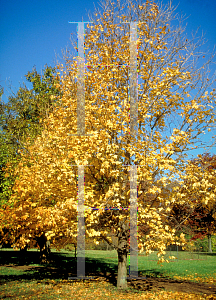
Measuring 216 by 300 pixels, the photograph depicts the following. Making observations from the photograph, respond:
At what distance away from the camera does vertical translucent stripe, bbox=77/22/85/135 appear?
623 cm

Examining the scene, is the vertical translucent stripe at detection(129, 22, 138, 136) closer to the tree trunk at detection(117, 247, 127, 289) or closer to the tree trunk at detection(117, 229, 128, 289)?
the tree trunk at detection(117, 229, 128, 289)

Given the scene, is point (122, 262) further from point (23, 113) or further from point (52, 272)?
point (23, 113)

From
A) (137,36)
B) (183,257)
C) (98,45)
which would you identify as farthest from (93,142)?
(183,257)

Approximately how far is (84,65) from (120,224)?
4802 mm

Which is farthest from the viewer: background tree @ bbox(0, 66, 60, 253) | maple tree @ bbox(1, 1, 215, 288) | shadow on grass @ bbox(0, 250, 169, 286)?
background tree @ bbox(0, 66, 60, 253)

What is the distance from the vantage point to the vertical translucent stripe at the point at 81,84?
6.23 m

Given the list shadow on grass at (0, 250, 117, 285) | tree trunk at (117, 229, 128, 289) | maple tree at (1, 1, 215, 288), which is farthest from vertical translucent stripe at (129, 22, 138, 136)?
shadow on grass at (0, 250, 117, 285)

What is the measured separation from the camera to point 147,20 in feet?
24.0

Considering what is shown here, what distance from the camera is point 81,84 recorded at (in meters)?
7.05

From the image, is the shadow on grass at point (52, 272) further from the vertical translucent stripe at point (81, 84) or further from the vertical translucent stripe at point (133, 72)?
the vertical translucent stripe at point (133, 72)

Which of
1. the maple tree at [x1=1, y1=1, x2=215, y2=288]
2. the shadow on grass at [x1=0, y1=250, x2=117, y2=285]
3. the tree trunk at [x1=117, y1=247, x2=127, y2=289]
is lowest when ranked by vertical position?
the shadow on grass at [x1=0, y1=250, x2=117, y2=285]

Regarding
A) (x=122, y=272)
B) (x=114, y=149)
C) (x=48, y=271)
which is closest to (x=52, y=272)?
(x=48, y=271)

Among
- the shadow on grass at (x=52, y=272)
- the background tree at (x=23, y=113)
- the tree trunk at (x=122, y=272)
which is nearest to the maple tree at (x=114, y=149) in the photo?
the tree trunk at (x=122, y=272)

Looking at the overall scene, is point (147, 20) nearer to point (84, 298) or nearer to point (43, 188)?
point (43, 188)
